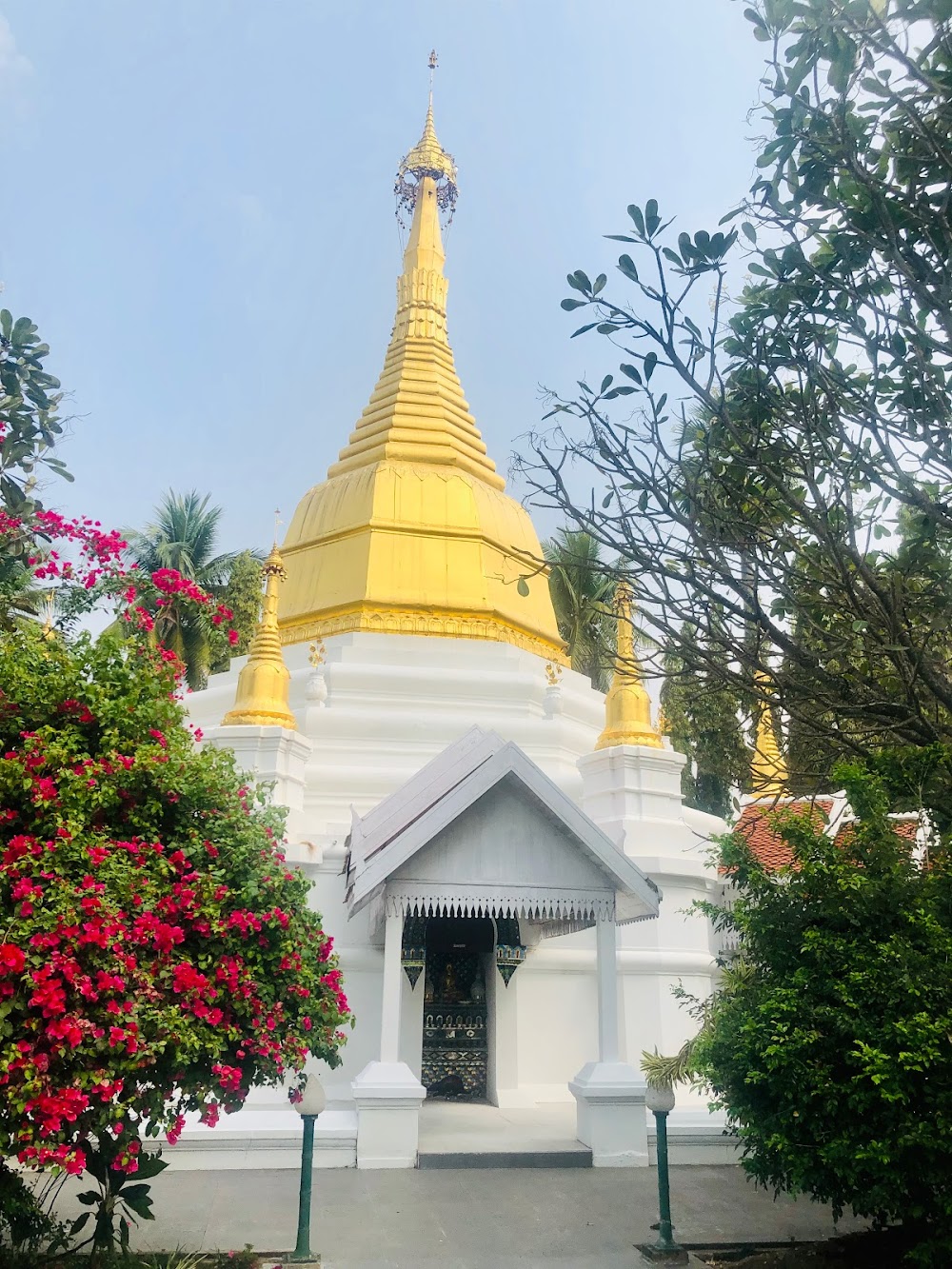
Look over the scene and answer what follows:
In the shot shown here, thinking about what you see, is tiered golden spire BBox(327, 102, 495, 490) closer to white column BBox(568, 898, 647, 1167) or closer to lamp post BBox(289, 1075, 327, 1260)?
white column BBox(568, 898, 647, 1167)

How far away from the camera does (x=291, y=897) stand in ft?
18.2

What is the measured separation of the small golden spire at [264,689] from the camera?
13.2 m

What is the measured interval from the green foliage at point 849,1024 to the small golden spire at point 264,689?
26.6 feet

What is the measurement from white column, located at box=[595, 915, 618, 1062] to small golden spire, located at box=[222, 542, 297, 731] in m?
5.36

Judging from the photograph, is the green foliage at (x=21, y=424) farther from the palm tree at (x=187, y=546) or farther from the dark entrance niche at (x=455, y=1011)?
the palm tree at (x=187, y=546)

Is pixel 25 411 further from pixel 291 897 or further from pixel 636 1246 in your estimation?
pixel 636 1246

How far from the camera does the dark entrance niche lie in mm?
11234

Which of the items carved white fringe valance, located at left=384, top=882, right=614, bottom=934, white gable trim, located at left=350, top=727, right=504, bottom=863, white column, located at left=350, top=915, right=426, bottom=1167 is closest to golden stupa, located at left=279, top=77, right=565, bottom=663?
white gable trim, located at left=350, top=727, right=504, bottom=863

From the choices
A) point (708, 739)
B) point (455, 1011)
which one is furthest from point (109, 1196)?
point (708, 739)

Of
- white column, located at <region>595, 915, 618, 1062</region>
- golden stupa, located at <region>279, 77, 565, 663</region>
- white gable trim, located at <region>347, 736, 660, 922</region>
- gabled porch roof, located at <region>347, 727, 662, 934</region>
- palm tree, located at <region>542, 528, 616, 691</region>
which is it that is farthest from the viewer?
palm tree, located at <region>542, 528, 616, 691</region>

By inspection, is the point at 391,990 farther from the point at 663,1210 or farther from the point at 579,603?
the point at 579,603

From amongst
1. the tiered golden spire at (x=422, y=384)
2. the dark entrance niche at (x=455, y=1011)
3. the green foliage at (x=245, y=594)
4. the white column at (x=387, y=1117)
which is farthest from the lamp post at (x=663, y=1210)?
the green foliage at (x=245, y=594)

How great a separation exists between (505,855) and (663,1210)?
3152 millimetres

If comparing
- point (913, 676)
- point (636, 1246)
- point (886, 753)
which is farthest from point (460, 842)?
point (913, 676)
